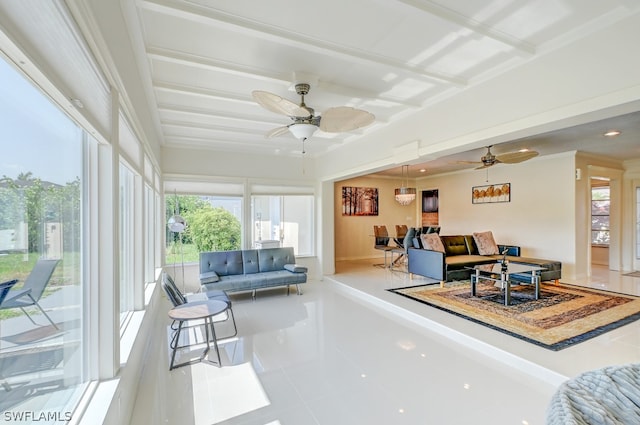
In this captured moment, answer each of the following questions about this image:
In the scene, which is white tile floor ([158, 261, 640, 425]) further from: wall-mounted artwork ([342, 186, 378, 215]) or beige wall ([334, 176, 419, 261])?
wall-mounted artwork ([342, 186, 378, 215])

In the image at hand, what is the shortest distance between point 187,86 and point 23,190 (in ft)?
8.27

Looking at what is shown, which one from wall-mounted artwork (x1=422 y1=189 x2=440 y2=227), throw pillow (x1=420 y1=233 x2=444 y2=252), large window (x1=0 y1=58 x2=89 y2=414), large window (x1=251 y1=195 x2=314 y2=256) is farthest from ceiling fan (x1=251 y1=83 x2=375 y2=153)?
wall-mounted artwork (x1=422 y1=189 x2=440 y2=227)

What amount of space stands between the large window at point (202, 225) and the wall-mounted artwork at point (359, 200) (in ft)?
13.1

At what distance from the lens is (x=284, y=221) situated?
6.68 m

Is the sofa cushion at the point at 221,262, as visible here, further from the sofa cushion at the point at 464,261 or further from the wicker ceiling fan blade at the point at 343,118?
the sofa cushion at the point at 464,261

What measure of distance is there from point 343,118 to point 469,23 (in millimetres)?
1292

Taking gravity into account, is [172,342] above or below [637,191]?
below

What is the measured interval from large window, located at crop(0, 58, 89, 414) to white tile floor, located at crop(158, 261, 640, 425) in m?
1.11

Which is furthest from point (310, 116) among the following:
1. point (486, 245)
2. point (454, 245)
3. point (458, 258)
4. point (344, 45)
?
point (486, 245)

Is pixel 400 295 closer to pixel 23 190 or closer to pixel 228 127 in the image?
pixel 228 127

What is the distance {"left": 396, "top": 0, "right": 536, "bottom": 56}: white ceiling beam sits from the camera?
193 centimetres

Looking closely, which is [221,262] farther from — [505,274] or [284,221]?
[505,274]

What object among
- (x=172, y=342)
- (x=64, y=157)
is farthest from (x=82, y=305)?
(x=172, y=342)

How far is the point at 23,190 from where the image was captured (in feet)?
3.42
